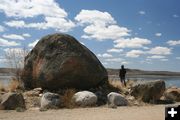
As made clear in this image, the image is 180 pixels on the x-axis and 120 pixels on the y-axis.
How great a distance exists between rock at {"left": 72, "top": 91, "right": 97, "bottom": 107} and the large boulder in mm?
2071

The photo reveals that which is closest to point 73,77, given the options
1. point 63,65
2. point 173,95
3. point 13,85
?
point 63,65

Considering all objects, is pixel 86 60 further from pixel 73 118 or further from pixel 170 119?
pixel 170 119

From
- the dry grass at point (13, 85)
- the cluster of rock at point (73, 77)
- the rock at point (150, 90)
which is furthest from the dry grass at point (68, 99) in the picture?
the dry grass at point (13, 85)

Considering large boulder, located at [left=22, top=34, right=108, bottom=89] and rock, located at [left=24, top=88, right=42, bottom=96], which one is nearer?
rock, located at [left=24, top=88, right=42, bottom=96]

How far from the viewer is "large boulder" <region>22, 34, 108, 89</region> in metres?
19.5

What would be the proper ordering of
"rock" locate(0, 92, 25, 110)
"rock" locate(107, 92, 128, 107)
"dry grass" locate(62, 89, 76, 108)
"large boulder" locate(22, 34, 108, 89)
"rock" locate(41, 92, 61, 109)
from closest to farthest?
"rock" locate(0, 92, 25, 110) → "rock" locate(41, 92, 61, 109) → "dry grass" locate(62, 89, 76, 108) → "rock" locate(107, 92, 128, 107) → "large boulder" locate(22, 34, 108, 89)

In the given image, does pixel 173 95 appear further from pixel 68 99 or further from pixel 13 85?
pixel 13 85

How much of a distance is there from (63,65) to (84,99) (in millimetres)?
2865

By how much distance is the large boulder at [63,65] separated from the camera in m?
19.5

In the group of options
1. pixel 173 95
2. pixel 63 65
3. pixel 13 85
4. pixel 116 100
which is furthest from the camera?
pixel 13 85

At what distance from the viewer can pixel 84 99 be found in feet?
57.0

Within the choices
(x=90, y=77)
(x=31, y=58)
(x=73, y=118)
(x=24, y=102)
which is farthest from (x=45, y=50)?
(x=73, y=118)

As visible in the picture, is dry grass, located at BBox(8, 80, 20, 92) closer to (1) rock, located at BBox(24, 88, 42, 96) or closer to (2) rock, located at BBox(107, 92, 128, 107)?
(1) rock, located at BBox(24, 88, 42, 96)

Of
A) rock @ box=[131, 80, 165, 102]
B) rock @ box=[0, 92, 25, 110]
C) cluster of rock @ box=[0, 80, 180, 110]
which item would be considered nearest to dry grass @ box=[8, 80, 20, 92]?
cluster of rock @ box=[0, 80, 180, 110]
